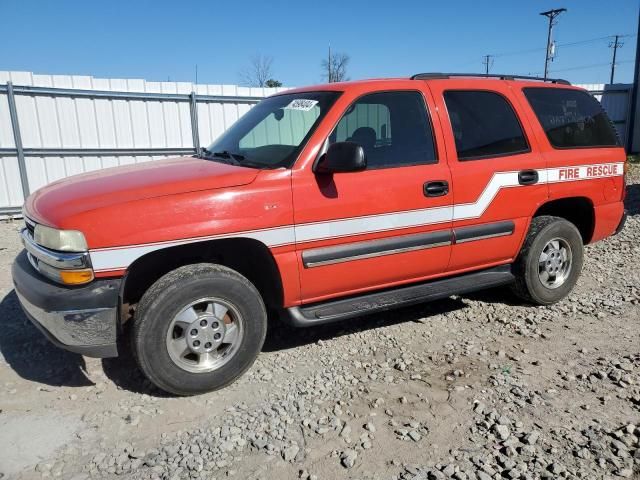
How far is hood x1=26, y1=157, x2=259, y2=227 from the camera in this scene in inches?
114

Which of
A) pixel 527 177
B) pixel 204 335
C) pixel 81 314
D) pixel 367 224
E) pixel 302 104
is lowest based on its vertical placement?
pixel 204 335

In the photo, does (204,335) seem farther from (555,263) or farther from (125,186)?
(555,263)

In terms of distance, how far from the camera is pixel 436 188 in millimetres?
3695

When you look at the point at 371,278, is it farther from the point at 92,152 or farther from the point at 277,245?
Result: the point at 92,152

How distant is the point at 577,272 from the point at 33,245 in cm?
459

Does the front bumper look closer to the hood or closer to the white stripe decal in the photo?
the white stripe decal

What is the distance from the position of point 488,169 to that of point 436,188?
553mm

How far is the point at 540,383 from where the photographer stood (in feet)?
10.8

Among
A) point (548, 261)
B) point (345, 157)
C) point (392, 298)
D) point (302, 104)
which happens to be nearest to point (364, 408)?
point (392, 298)

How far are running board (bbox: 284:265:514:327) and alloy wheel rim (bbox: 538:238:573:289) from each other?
40 cm

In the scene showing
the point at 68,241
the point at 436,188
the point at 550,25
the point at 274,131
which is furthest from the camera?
the point at 550,25

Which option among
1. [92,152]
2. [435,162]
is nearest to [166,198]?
[435,162]

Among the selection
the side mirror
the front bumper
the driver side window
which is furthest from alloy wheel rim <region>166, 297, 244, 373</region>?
the driver side window

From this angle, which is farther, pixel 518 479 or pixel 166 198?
pixel 166 198
